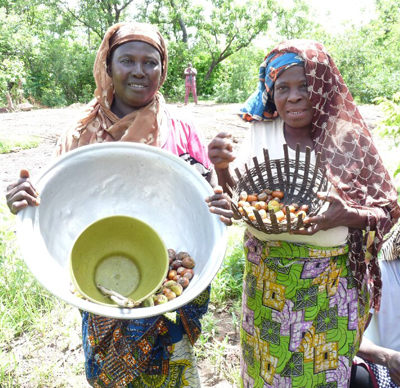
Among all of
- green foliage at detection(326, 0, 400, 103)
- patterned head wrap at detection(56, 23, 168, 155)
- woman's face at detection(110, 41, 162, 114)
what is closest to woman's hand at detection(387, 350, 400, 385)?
patterned head wrap at detection(56, 23, 168, 155)

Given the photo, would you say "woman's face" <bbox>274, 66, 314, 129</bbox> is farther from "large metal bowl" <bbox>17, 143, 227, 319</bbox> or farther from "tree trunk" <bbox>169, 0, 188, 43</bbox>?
"tree trunk" <bbox>169, 0, 188, 43</bbox>

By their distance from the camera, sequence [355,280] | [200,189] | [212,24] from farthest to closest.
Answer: [212,24]
[355,280]
[200,189]

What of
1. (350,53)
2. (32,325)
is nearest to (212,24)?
(350,53)

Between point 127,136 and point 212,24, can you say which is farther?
point 212,24

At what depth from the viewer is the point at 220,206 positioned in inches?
52.6

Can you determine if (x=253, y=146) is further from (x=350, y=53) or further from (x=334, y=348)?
(x=350, y=53)

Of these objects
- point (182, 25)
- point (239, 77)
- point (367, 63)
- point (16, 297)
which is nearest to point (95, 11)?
point (182, 25)

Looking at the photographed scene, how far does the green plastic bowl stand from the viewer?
1.32 meters

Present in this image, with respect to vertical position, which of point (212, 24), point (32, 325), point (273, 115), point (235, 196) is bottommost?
point (32, 325)

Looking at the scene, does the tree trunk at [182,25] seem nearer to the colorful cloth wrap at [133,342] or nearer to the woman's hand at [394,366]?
the colorful cloth wrap at [133,342]

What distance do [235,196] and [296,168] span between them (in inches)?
10.2

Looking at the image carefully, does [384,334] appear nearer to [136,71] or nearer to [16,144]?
[136,71]

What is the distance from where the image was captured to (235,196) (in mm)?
1583

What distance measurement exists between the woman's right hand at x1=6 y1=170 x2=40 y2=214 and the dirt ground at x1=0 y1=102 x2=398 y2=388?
7cm
